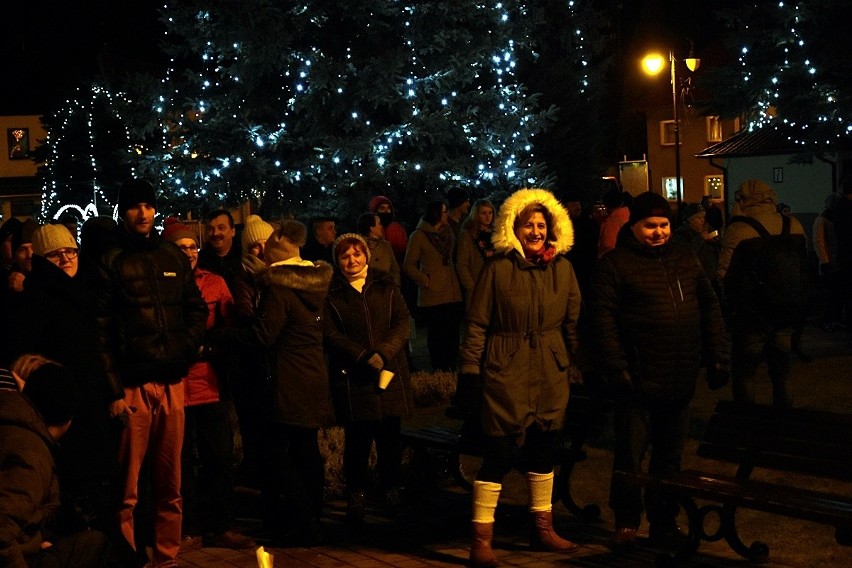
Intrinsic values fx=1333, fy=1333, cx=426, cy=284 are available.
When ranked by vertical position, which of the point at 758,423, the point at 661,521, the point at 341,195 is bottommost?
the point at 661,521

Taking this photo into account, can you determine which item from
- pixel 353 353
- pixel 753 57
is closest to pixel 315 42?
pixel 753 57

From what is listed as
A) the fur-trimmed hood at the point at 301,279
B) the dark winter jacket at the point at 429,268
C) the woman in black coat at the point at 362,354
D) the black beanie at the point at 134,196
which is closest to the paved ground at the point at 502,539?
the woman in black coat at the point at 362,354

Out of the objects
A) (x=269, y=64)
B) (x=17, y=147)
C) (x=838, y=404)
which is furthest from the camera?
(x=17, y=147)

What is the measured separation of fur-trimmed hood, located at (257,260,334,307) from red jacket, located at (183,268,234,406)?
46cm

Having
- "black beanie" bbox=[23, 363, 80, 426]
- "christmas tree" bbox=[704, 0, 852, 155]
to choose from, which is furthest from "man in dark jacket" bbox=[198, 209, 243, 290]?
"christmas tree" bbox=[704, 0, 852, 155]

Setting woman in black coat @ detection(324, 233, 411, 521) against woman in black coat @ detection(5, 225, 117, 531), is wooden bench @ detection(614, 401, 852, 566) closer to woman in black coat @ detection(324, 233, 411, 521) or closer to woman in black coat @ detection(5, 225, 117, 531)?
woman in black coat @ detection(324, 233, 411, 521)

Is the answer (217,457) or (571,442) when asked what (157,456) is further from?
(571,442)

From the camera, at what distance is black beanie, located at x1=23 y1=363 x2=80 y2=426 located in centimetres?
519

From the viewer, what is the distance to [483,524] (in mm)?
7906

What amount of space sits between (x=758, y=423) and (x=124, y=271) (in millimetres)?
3859

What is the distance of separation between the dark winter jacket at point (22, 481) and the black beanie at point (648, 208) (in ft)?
14.1

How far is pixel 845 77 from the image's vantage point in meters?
25.2

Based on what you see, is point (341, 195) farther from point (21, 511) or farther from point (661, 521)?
point (21, 511)

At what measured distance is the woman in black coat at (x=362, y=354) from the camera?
9.03 metres
